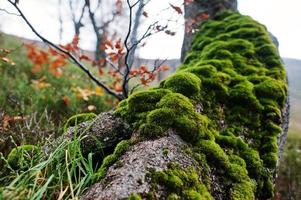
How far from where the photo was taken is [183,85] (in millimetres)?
2641

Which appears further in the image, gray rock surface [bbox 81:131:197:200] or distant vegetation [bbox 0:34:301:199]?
distant vegetation [bbox 0:34:301:199]

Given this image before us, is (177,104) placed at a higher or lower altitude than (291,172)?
higher

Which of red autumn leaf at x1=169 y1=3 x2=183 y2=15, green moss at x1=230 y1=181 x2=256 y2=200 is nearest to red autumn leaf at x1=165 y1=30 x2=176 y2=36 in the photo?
red autumn leaf at x1=169 y1=3 x2=183 y2=15

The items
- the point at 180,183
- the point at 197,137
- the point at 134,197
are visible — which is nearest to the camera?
the point at 134,197

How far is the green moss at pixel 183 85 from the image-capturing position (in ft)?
8.61

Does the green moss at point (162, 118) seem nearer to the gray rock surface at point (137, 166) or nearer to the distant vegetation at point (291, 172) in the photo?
the gray rock surface at point (137, 166)

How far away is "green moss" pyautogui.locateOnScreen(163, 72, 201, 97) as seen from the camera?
2626 millimetres

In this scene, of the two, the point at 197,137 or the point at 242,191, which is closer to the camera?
the point at 242,191

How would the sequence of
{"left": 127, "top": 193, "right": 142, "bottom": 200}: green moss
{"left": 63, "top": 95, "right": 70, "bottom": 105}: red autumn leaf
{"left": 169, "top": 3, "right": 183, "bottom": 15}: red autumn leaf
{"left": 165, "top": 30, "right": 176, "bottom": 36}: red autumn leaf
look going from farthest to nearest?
1. {"left": 63, "top": 95, "right": 70, "bottom": 105}: red autumn leaf
2. {"left": 165, "top": 30, "right": 176, "bottom": 36}: red autumn leaf
3. {"left": 169, "top": 3, "right": 183, "bottom": 15}: red autumn leaf
4. {"left": 127, "top": 193, "right": 142, "bottom": 200}: green moss

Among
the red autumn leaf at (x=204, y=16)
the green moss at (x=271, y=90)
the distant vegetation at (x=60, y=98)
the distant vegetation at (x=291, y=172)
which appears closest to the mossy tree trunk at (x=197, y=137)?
the green moss at (x=271, y=90)

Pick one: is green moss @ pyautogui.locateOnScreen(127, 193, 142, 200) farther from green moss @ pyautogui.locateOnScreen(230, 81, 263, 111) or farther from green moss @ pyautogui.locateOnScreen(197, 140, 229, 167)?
green moss @ pyautogui.locateOnScreen(230, 81, 263, 111)

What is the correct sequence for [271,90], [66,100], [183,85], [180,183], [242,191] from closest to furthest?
[180,183], [242,191], [183,85], [271,90], [66,100]

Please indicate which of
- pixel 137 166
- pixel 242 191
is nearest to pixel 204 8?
pixel 242 191

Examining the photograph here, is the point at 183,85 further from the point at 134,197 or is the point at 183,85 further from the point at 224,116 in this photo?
the point at 134,197
